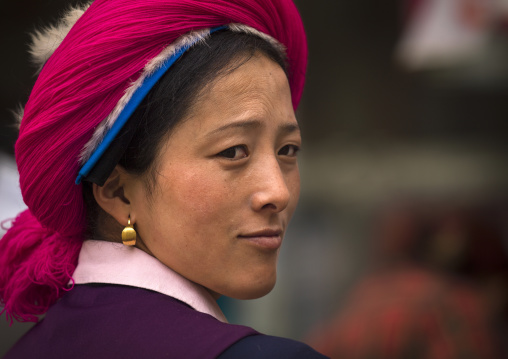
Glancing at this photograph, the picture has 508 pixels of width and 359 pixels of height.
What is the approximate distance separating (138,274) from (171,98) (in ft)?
1.53

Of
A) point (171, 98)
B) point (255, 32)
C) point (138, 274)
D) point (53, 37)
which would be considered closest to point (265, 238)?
point (138, 274)

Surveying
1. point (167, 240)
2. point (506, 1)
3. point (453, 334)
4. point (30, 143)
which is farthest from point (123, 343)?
point (506, 1)

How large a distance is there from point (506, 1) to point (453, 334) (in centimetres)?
204

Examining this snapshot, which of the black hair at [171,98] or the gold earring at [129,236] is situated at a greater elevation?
the black hair at [171,98]

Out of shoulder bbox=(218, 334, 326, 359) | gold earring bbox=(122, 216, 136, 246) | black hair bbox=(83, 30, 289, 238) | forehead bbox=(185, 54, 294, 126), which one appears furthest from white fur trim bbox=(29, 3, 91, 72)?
shoulder bbox=(218, 334, 326, 359)

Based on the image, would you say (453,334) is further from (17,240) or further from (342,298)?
(17,240)

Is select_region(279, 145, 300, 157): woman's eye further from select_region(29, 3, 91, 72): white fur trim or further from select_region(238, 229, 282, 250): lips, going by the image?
select_region(29, 3, 91, 72): white fur trim

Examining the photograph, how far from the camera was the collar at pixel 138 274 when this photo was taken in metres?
1.50

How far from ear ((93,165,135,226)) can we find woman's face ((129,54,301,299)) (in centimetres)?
4

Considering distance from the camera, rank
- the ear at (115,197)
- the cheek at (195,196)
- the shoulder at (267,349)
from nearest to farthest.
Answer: the shoulder at (267,349), the cheek at (195,196), the ear at (115,197)

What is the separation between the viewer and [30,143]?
156 centimetres

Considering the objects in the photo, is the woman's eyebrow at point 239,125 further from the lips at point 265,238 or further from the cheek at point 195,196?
the lips at point 265,238

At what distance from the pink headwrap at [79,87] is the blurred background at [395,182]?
190 cm

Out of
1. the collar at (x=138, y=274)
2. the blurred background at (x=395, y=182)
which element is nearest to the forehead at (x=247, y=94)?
the collar at (x=138, y=274)
